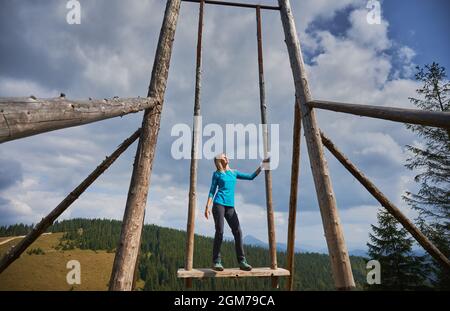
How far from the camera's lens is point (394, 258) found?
20.7 metres

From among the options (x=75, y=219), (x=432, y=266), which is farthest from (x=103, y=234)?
(x=432, y=266)

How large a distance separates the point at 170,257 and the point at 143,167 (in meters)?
90.0

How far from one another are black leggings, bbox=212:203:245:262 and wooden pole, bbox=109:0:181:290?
81.0 inches

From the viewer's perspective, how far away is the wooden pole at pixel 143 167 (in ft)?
10.3

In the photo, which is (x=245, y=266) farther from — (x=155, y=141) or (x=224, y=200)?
(x=155, y=141)

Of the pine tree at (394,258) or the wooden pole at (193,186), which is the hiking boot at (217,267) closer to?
the wooden pole at (193,186)

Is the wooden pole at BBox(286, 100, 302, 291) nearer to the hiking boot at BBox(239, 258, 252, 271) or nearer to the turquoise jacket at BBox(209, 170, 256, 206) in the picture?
the hiking boot at BBox(239, 258, 252, 271)

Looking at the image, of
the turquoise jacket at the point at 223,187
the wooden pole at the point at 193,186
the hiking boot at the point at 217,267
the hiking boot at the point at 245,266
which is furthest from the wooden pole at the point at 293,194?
the wooden pole at the point at 193,186

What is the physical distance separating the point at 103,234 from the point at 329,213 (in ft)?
304

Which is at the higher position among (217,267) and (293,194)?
(293,194)

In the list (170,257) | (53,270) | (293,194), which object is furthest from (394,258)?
(170,257)

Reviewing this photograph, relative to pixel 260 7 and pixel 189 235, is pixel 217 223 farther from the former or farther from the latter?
pixel 260 7

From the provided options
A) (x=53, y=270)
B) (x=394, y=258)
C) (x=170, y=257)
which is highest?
(x=394, y=258)

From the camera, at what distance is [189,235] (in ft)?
17.2
